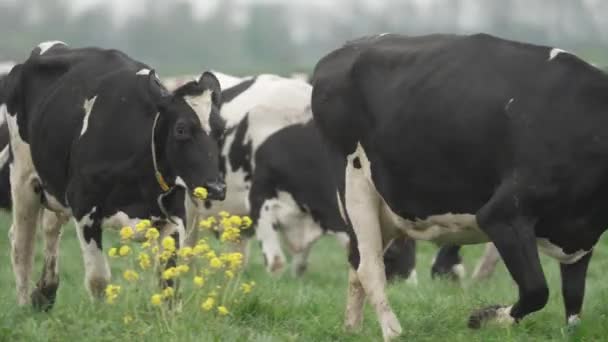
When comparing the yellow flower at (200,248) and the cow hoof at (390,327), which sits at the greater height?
the yellow flower at (200,248)

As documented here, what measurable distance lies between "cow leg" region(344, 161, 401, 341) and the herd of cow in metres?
0.01

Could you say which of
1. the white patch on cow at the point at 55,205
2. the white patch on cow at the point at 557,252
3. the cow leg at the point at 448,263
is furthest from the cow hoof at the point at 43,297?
the cow leg at the point at 448,263

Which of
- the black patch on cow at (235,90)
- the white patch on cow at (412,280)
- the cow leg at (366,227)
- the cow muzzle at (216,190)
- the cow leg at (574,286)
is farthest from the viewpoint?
the black patch on cow at (235,90)

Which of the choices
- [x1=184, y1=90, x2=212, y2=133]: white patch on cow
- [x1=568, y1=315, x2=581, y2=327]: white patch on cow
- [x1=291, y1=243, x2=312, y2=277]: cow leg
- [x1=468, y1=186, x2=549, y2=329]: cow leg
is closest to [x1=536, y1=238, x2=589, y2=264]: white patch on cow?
[x1=468, y1=186, x2=549, y2=329]: cow leg

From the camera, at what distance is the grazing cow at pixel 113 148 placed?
8.51 m

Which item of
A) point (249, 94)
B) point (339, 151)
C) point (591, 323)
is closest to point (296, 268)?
point (249, 94)

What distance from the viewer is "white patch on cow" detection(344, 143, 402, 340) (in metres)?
8.05

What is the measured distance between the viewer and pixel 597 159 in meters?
7.02

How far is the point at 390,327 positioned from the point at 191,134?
1980 millimetres

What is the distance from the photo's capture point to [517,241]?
705cm

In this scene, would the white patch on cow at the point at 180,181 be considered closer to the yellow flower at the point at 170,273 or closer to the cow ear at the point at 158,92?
the cow ear at the point at 158,92

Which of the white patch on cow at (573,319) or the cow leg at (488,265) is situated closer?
the white patch on cow at (573,319)

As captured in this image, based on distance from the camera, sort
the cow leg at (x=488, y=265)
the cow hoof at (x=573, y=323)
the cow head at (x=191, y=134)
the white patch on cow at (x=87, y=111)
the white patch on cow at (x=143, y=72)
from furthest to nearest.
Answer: the cow leg at (x=488, y=265) → the white patch on cow at (x=143, y=72) → the white patch on cow at (x=87, y=111) → the cow head at (x=191, y=134) → the cow hoof at (x=573, y=323)

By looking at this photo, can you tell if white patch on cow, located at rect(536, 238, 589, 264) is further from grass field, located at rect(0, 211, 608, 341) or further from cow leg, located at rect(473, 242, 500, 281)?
cow leg, located at rect(473, 242, 500, 281)
